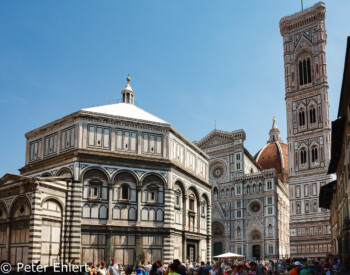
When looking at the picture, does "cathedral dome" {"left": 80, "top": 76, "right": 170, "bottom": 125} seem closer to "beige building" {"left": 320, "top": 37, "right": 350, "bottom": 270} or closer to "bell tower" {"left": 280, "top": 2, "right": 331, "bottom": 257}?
"beige building" {"left": 320, "top": 37, "right": 350, "bottom": 270}

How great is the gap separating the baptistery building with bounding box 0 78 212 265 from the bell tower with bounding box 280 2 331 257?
1172 inches

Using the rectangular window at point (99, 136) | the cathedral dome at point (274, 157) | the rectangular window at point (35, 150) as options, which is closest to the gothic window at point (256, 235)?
the cathedral dome at point (274, 157)

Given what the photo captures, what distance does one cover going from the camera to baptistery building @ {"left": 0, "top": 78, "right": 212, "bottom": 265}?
93.5ft

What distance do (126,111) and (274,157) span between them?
262ft

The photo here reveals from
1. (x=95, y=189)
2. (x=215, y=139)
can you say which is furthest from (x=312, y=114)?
(x=95, y=189)

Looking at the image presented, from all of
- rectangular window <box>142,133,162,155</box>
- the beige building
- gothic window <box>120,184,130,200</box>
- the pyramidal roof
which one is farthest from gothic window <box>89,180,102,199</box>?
the beige building

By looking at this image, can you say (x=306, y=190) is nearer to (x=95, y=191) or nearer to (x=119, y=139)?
(x=119, y=139)

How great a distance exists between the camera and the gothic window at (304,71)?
68562 millimetres

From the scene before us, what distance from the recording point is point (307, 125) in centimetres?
6581

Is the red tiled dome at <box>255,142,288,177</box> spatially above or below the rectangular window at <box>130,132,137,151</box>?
above

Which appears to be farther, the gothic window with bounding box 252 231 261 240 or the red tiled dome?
the red tiled dome

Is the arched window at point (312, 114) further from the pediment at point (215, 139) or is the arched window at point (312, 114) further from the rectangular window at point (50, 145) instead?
the rectangular window at point (50, 145)

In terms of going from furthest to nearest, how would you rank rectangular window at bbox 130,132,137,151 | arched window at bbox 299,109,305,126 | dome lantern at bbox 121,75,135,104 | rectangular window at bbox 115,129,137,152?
arched window at bbox 299,109,305,126, dome lantern at bbox 121,75,135,104, rectangular window at bbox 130,132,137,151, rectangular window at bbox 115,129,137,152

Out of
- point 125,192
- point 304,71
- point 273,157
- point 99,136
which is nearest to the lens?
point 125,192
